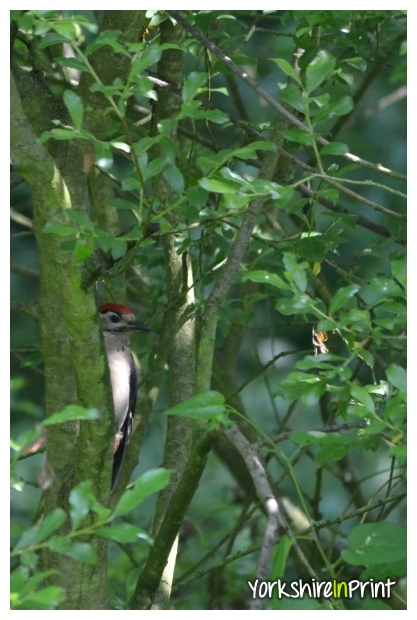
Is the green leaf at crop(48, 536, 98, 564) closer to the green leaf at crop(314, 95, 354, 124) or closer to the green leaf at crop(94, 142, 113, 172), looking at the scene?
the green leaf at crop(94, 142, 113, 172)

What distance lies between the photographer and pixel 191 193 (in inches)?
91.7

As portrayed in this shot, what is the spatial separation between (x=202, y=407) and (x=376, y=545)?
0.52 metres

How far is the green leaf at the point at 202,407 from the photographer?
78.7 inches

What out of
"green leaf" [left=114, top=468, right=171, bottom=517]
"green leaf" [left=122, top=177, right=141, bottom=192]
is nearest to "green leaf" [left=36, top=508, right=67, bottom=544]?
"green leaf" [left=114, top=468, right=171, bottom=517]

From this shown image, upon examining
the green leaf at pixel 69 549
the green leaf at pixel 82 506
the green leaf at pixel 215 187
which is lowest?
the green leaf at pixel 69 549

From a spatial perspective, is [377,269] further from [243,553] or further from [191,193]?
[191,193]

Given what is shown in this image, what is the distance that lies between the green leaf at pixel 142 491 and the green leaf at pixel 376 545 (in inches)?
18.5

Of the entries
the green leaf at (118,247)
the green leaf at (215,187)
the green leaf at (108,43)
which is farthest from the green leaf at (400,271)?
the green leaf at (108,43)

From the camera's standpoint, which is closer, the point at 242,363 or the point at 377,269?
the point at 377,269

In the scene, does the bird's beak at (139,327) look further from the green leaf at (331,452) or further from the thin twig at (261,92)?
the green leaf at (331,452)

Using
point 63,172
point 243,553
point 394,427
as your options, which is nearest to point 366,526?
point 394,427

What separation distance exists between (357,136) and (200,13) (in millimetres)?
4006

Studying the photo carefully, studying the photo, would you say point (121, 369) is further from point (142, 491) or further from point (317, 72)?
point (142, 491)

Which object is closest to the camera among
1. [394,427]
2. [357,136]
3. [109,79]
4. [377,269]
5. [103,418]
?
[394,427]
